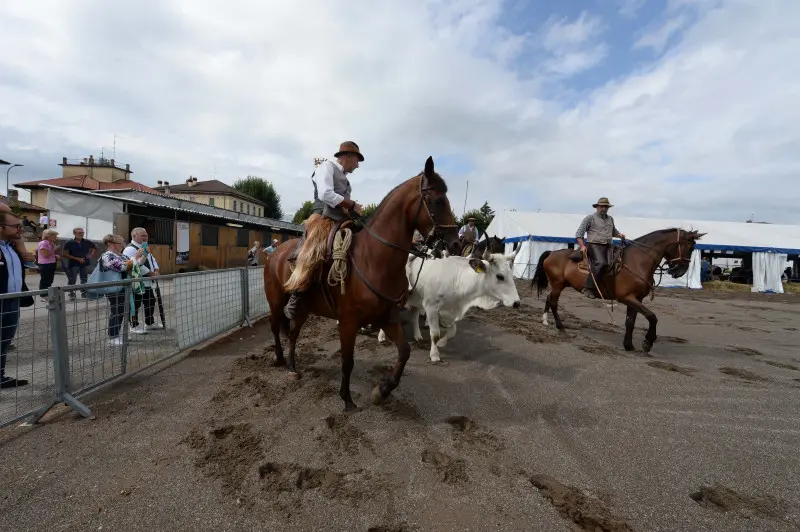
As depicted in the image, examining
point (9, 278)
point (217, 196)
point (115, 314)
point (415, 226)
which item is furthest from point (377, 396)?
point (217, 196)

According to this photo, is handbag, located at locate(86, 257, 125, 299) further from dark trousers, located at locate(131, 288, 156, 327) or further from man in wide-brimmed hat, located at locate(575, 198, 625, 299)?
man in wide-brimmed hat, located at locate(575, 198, 625, 299)

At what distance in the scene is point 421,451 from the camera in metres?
3.05

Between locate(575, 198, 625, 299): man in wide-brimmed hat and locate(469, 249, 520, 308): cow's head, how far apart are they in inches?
83.9

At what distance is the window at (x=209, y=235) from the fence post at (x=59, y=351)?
16.9 meters

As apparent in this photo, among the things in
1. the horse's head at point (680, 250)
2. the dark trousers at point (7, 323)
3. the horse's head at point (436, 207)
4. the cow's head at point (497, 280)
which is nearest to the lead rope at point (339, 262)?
the horse's head at point (436, 207)

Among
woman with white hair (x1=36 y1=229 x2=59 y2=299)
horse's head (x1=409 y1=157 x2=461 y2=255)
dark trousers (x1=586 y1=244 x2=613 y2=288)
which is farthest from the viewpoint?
woman with white hair (x1=36 y1=229 x2=59 y2=299)

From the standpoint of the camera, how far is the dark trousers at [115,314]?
14.7 ft

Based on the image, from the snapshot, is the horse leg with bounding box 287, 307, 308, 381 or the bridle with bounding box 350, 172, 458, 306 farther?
the horse leg with bounding box 287, 307, 308, 381

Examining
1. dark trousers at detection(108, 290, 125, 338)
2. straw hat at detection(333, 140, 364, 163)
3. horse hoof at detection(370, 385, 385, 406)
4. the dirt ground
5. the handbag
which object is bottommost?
the dirt ground

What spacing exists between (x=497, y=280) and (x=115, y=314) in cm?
548

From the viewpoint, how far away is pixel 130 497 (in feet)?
7.90

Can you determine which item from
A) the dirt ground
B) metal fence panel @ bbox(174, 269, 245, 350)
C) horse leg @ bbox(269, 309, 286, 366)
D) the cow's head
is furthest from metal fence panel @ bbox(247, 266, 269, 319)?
the cow's head

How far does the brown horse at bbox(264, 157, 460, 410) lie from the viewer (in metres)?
3.38

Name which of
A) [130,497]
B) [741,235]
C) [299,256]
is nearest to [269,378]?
[299,256]
